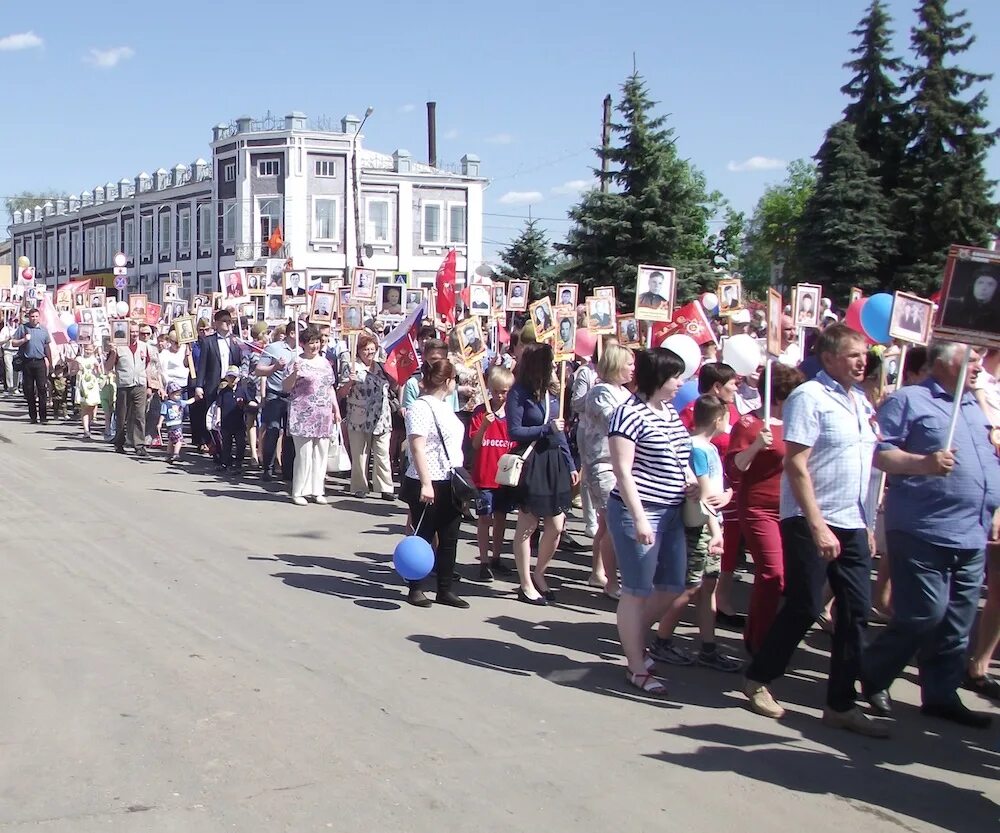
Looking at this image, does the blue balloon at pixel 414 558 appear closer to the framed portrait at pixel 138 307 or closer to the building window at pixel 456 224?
the framed portrait at pixel 138 307

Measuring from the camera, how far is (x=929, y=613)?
5.40m

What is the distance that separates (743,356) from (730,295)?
20.5ft

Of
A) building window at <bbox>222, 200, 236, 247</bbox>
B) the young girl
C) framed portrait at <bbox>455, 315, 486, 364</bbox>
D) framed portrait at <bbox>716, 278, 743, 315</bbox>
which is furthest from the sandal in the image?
building window at <bbox>222, 200, 236, 247</bbox>

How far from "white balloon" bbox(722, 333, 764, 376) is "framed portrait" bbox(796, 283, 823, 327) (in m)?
5.24

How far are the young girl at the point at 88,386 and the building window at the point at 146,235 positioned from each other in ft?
176

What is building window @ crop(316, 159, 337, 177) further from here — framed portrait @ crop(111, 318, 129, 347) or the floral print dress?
the floral print dress

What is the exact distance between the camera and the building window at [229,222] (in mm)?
61562

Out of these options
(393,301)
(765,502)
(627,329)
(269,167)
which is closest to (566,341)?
(627,329)

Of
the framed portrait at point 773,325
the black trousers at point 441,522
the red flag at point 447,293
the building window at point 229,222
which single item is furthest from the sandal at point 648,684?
the building window at point 229,222

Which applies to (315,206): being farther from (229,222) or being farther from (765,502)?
(765,502)

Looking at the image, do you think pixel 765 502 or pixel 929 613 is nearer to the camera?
pixel 929 613

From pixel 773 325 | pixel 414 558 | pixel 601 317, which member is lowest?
pixel 414 558

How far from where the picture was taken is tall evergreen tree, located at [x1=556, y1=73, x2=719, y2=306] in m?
31.0

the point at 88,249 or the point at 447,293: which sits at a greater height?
the point at 88,249
